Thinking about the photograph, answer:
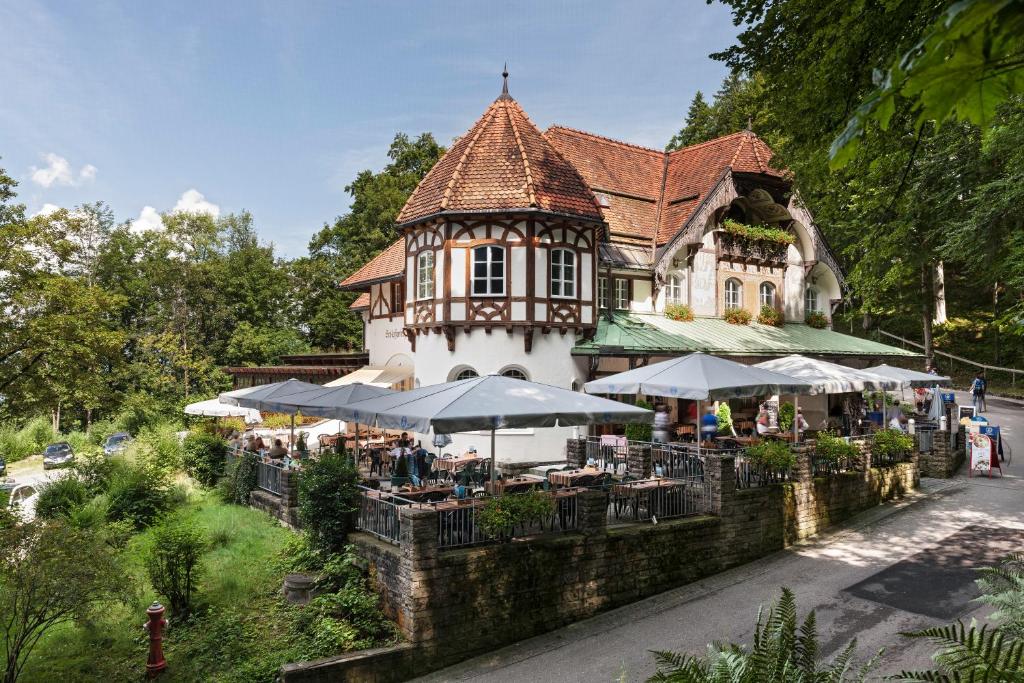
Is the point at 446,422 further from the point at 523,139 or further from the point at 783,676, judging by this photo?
the point at 523,139

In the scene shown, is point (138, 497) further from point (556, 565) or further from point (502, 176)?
point (502, 176)

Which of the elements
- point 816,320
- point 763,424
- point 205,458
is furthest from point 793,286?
point 205,458

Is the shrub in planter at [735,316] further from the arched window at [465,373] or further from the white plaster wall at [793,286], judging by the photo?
the arched window at [465,373]

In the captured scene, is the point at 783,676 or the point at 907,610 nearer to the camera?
the point at 783,676

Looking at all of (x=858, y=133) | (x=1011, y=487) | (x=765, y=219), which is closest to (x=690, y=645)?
(x=858, y=133)

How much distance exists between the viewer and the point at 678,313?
967 inches

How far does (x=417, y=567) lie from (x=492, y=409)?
2.54 metres

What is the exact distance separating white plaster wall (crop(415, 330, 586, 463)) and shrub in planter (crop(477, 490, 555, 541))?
8.93 m

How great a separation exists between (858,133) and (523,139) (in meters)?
20.7

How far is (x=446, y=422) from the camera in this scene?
10.2m

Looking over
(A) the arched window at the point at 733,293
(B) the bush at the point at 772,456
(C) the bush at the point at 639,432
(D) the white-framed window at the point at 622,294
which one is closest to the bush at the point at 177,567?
(C) the bush at the point at 639,432

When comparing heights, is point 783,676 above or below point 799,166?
below

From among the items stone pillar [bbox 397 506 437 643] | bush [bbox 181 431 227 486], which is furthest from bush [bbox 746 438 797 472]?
bush [bbox 181 431 227 486]

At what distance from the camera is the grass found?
31.8 feet
